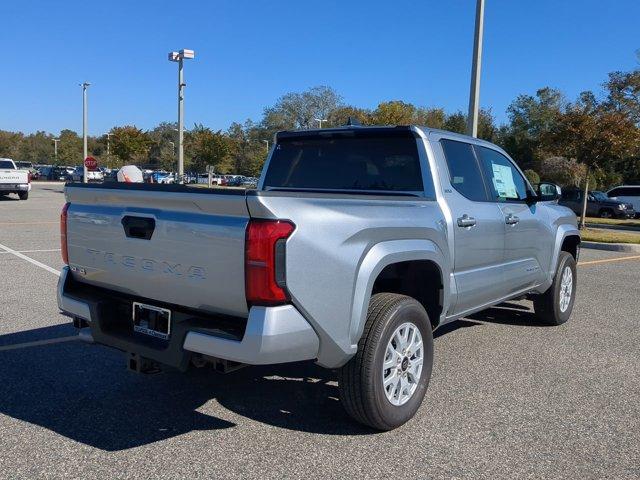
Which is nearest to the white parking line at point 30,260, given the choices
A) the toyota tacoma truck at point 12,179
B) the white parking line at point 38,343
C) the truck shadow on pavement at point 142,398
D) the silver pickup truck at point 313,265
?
the white parking line at point 38,343

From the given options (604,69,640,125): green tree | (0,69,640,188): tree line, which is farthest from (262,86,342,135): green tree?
(604,69,640,125): green tree

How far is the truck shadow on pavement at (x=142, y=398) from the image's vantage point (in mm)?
3658

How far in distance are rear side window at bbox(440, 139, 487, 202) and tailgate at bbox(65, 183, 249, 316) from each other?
2177 millimetres

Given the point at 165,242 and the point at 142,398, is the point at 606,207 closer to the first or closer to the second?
the point at 142,398

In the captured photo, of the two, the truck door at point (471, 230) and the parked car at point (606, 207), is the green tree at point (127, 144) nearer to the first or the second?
the parked car at point (606, 207)

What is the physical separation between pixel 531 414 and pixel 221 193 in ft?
8.41

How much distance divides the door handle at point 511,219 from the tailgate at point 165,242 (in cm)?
291

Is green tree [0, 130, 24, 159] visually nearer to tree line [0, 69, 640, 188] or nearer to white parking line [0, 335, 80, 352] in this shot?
tree line [0, 69, 640, 188]

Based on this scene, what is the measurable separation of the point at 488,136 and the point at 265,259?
61.8 metres

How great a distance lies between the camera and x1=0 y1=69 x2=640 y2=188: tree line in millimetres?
18656

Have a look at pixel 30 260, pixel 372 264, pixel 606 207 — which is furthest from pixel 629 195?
pixel 372 264

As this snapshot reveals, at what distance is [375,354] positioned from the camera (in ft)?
11.2

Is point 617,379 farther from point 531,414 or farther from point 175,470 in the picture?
point 175,470

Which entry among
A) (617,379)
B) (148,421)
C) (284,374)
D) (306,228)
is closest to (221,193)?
(306,228)
